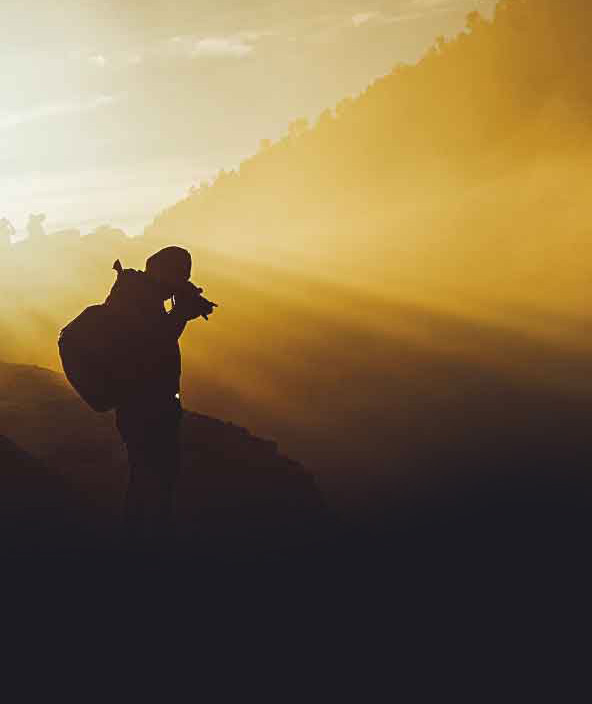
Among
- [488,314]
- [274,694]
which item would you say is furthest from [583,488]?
[488,314]

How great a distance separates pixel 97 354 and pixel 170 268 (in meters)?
0.77

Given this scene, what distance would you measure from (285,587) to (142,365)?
2682mm

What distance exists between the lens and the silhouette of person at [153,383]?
4.62m

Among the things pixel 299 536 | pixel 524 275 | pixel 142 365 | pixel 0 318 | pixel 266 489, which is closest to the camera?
pixel 142 365

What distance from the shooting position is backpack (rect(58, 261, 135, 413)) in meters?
4.39

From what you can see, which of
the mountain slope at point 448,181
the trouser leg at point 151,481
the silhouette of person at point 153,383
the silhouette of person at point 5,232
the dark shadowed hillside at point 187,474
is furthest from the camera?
the mountain slope at point 448,181

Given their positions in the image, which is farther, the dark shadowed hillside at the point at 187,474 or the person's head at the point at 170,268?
the dark shadowed hillside at the point at 187,474

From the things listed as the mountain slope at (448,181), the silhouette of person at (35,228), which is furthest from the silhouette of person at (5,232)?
the mountain slope at (448,181)

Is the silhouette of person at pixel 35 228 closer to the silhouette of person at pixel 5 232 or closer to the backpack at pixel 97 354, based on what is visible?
the silhouette of person at pixel 5 232

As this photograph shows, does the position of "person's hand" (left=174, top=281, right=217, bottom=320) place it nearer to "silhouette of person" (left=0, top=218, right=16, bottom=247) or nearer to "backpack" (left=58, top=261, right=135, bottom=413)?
"backpack" (left=58, top=261, right=135, bottom=413)

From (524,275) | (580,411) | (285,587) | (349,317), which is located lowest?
(285,587)

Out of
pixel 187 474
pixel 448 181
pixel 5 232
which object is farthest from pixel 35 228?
pixel 448 181

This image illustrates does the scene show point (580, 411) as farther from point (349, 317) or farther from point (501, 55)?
point (501, 55)

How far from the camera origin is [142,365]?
4605mm
